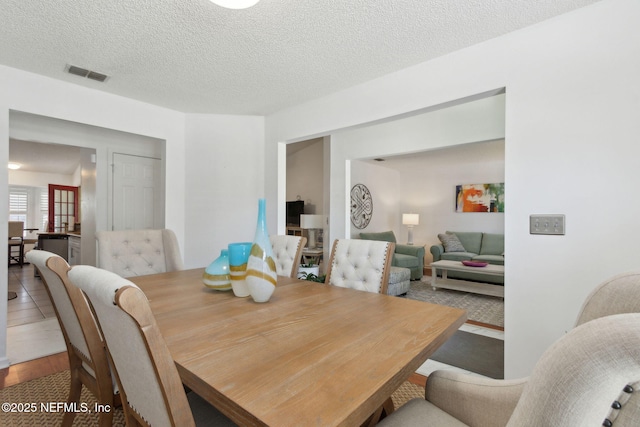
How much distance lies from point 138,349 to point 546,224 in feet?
6.84

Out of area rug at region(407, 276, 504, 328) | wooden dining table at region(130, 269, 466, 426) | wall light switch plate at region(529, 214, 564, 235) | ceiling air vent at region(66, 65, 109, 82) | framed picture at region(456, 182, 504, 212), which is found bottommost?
area rug at region(407, 276, 504, 328)

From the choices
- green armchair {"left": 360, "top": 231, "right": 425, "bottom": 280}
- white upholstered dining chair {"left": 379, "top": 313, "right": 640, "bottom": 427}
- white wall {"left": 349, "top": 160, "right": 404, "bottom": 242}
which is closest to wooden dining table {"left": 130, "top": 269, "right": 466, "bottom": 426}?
white upholstered dining chair {"left": 379, "top": 313, "right": 640, "bottom": 427}

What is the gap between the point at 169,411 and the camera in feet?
2.27

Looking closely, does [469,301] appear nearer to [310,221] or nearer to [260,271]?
[310,221]

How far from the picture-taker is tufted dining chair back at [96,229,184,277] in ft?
Answer: 7.25

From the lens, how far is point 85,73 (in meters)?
2.53

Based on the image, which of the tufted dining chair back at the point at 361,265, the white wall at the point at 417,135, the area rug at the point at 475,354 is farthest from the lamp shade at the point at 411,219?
the tufted dining chair back at the point at 361,265

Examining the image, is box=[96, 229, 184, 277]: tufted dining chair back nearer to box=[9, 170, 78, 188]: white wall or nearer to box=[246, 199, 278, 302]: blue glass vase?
box=[246, 199, 278, 302]: blue glass vase

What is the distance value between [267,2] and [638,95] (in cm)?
198

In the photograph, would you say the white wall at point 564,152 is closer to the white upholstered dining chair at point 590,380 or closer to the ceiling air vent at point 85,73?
the white upholstered dining chair at point 590,380

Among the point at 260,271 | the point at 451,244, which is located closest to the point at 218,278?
the point at 260,271

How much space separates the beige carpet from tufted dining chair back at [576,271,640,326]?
4.75 feet

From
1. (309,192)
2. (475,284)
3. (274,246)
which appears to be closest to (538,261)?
(274,246)

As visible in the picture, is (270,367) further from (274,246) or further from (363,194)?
(363,194)
